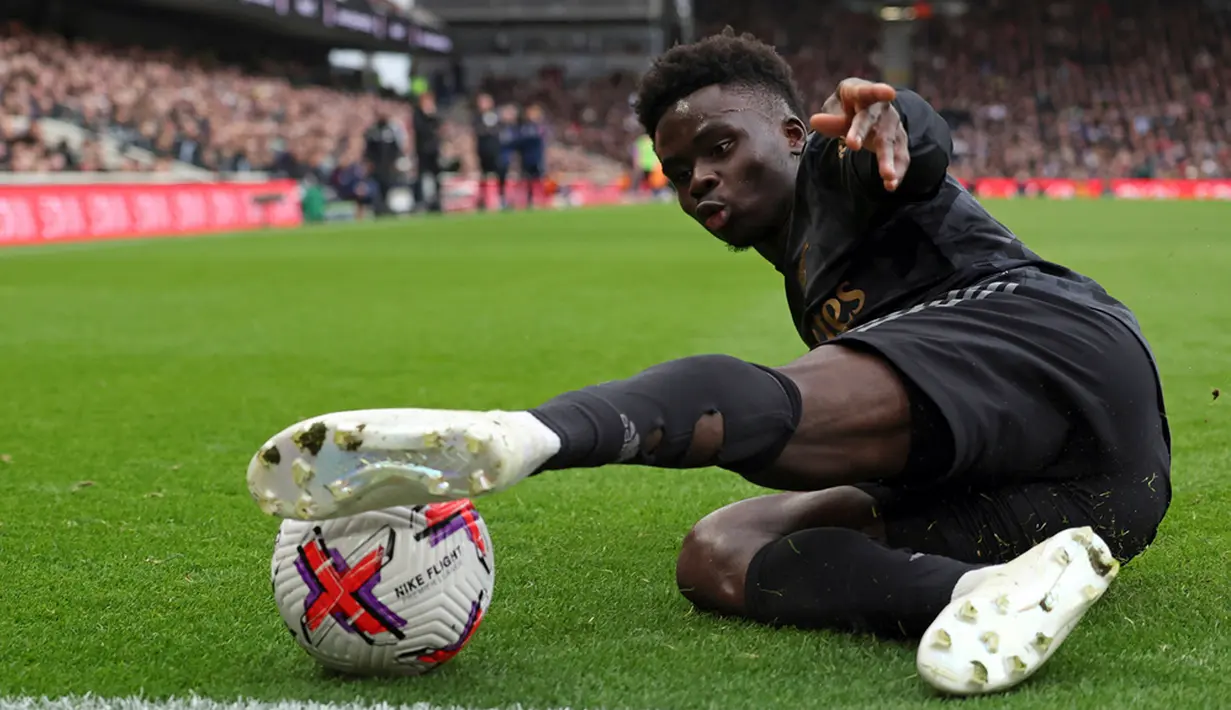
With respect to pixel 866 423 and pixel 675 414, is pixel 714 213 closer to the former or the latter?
pixel 866 423

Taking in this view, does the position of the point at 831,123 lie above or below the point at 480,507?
above

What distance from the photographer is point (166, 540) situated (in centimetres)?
373

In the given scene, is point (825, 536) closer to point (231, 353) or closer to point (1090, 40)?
point (231, 353)

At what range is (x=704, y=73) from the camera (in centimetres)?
334

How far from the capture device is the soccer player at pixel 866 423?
7.41 ft

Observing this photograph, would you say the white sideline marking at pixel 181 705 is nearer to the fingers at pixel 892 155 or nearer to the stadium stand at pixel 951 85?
the fingers at pixel 892 155

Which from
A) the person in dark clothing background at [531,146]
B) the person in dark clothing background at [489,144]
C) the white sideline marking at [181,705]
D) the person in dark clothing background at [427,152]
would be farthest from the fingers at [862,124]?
the person in dark clothing background at [531,146]

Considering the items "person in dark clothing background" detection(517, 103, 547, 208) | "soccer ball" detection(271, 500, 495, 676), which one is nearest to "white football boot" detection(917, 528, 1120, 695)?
"soccer ball" detection(271, 500, 495, 676)

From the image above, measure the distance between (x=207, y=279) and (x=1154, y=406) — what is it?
11117mm

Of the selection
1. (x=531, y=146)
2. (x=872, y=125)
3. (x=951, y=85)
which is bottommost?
(x=531, y=146)

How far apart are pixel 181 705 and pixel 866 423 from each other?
1282mm

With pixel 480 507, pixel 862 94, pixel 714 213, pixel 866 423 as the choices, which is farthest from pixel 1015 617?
pixel 480 507

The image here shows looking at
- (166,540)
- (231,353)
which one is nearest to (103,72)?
(231,353)

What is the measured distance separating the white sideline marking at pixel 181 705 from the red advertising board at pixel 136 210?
1689cm
